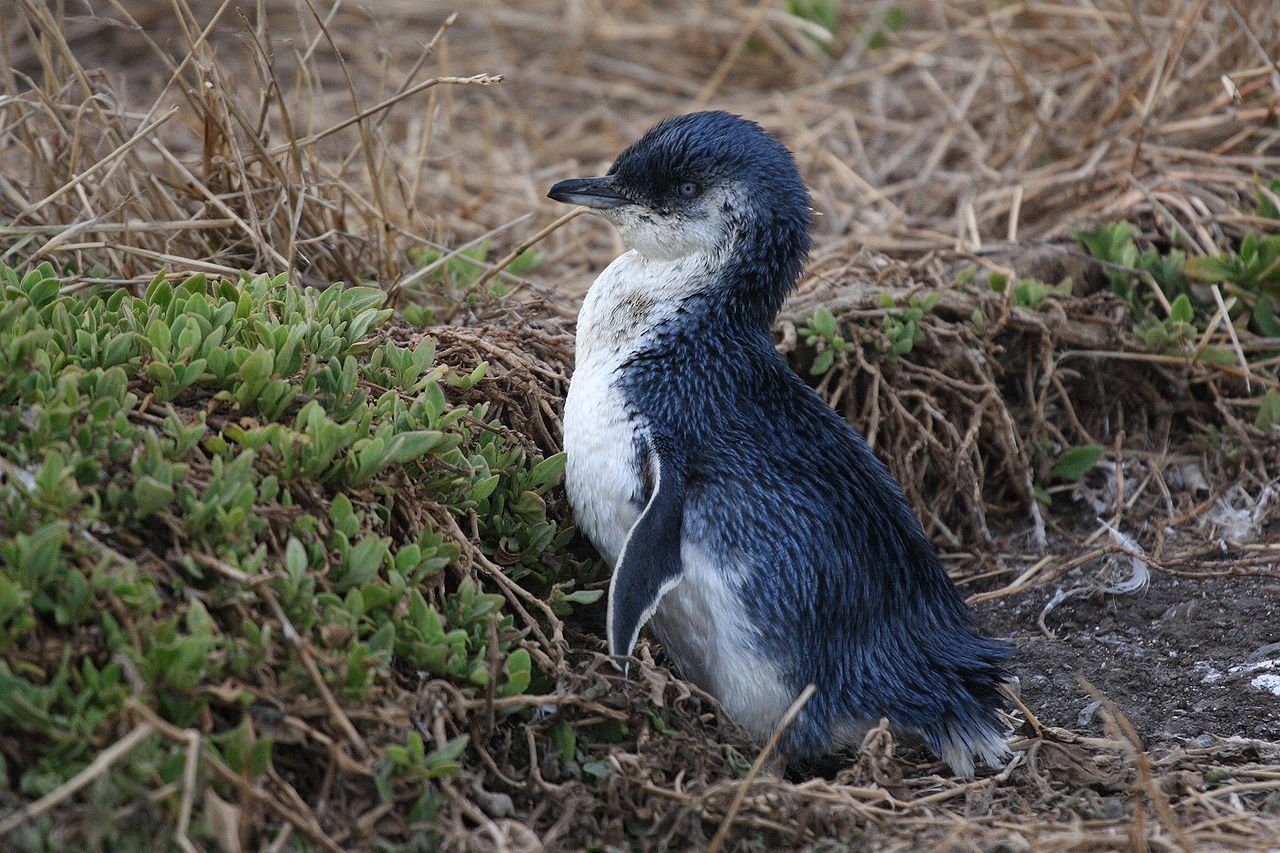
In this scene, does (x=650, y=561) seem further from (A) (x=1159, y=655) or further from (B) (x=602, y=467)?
(A) (x=1159, y=655)

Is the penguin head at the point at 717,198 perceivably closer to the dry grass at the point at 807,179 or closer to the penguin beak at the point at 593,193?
the penguin beak at the point at 593,193

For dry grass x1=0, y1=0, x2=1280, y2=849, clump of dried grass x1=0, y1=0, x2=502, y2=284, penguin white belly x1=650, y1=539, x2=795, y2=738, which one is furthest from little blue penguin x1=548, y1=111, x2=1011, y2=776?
clump of dried grass x1=0, y1=0, x2=502, y2=284

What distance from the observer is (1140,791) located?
2629 millimetres

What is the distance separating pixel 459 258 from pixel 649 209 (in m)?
1.04

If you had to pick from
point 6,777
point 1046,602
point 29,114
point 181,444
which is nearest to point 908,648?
point 1046,602

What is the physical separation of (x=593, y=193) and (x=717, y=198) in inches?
13.7

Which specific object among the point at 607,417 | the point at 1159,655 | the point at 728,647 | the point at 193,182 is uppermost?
the point at 193,182

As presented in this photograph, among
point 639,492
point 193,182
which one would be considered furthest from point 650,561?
point 193,182

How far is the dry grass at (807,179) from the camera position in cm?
274

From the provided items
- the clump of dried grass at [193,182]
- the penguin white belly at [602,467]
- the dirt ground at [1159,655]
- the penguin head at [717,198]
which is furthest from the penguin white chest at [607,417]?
the dirt ground at [1159,655]

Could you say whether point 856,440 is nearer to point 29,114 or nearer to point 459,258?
point 459,258

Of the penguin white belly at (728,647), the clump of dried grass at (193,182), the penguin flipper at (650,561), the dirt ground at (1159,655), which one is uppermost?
the clump of dried grass at (193,182)

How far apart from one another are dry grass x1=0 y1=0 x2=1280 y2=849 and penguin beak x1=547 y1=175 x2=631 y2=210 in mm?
408

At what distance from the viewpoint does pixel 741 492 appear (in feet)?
10.4
